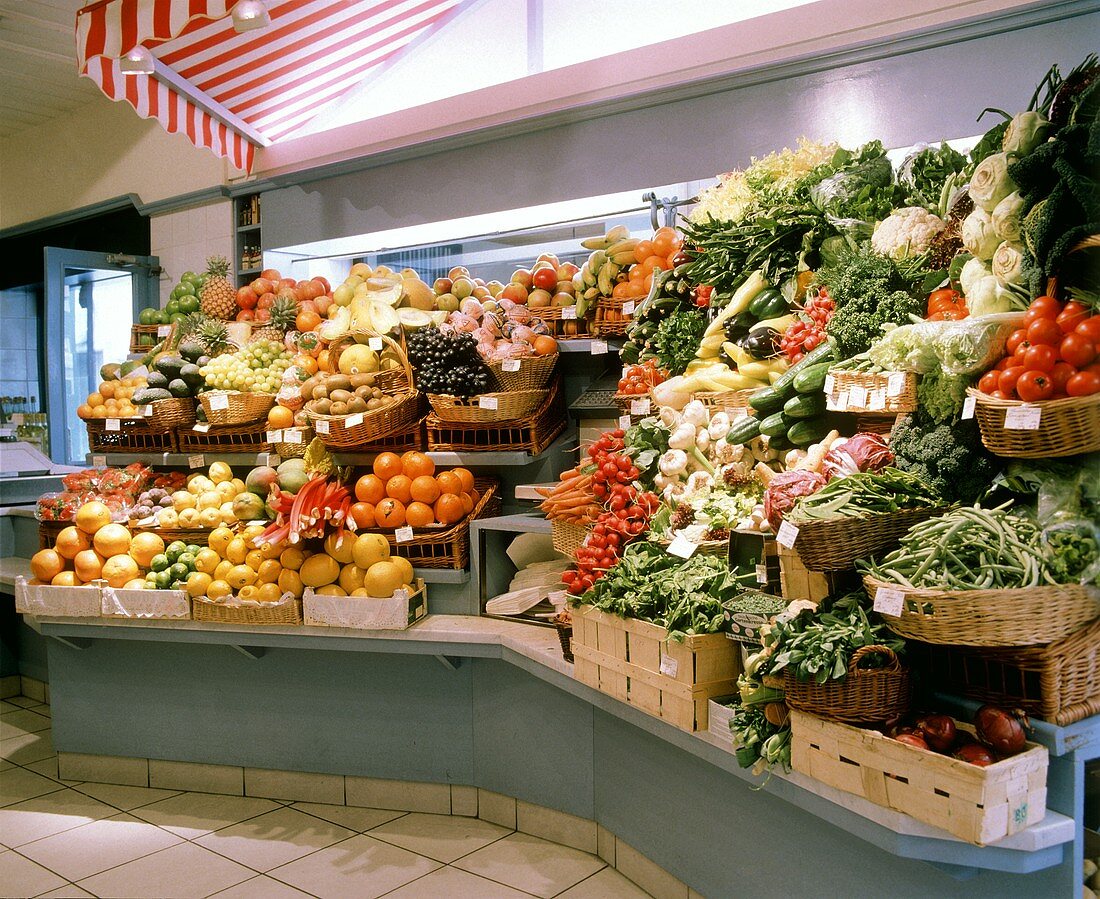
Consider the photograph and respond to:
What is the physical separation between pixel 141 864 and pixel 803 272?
3406 millimetres

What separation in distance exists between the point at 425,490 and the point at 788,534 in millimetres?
2023

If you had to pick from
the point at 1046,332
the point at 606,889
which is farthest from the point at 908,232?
the point at 606,889

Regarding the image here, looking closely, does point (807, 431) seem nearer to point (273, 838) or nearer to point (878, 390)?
point (878, 390)

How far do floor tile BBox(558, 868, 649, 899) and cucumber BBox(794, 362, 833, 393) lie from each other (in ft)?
6.27

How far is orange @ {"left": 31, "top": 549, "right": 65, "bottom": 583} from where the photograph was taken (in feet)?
14.1

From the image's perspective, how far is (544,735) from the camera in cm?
368

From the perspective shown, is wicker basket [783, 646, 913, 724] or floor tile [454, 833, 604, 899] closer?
wicker basket [783, 646, 913, 724]

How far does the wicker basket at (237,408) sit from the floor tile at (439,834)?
6.84 ft

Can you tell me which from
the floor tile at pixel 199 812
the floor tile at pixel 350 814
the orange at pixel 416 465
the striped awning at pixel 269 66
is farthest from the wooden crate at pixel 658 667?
the striped awning at pixel 269 66

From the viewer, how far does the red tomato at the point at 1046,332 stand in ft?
6.59

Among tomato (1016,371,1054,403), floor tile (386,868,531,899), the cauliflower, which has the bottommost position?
floor tile (386,868,531,899)

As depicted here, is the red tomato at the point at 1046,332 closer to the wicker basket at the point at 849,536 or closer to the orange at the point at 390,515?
the wicker basket at the point at 849,536

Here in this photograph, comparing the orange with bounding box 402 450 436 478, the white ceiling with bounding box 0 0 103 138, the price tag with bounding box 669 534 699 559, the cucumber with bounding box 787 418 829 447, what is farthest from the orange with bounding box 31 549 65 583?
the white ceiling with bounding box 0 0 103 138

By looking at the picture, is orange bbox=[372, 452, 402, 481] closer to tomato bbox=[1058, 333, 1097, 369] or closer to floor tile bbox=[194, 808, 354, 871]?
floor tile bbox=[194, 808, 354, 871]
